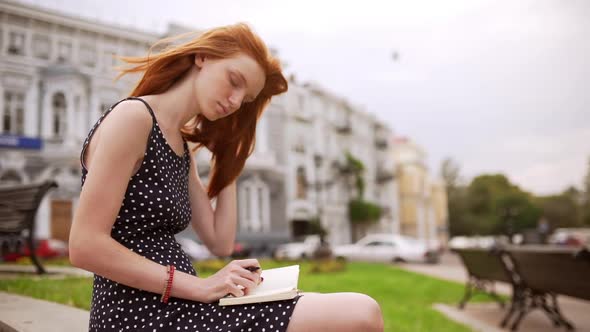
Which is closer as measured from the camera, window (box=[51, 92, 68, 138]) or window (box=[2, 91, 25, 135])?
window (box=[2, 91, 25, 135])

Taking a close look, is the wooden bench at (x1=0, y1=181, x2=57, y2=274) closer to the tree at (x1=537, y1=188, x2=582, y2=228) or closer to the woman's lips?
the woman's lips

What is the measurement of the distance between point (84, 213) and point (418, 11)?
1083cm

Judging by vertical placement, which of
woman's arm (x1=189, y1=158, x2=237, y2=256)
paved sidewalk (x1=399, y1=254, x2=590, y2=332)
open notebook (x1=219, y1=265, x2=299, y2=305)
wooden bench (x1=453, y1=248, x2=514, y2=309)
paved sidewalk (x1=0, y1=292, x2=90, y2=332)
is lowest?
paved sidewalk (x1=399, y1=254, x2=590, y2=332)

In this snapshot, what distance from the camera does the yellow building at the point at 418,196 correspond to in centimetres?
4741

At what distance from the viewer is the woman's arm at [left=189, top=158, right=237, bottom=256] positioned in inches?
70.9

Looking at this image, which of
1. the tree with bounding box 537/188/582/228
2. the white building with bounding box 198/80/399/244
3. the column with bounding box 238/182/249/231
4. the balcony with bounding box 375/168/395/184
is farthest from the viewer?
the tree with bounding box 537/188/582/228

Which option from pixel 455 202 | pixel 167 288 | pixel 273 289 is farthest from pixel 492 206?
pixel 167 288

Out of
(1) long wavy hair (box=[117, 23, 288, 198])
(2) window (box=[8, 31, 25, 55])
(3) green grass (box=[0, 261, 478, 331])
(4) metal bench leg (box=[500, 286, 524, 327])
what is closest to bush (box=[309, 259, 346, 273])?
(3) green grass (box=[0, 261, 478, 331])

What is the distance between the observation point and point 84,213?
1199 mm

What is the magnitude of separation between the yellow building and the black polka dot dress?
45603 mm

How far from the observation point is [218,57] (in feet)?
4.76

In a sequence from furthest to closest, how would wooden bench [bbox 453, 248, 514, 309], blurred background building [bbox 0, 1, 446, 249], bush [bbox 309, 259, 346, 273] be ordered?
blurred background building [bbox 0, 1, 446, 249] < bush [bbox 309, 259, 346, 273] < wooden bench [bbox 453, 248, 514, 309]

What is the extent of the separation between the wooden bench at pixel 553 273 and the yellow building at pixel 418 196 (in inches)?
1619

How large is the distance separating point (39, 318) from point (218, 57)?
1.47 meters
